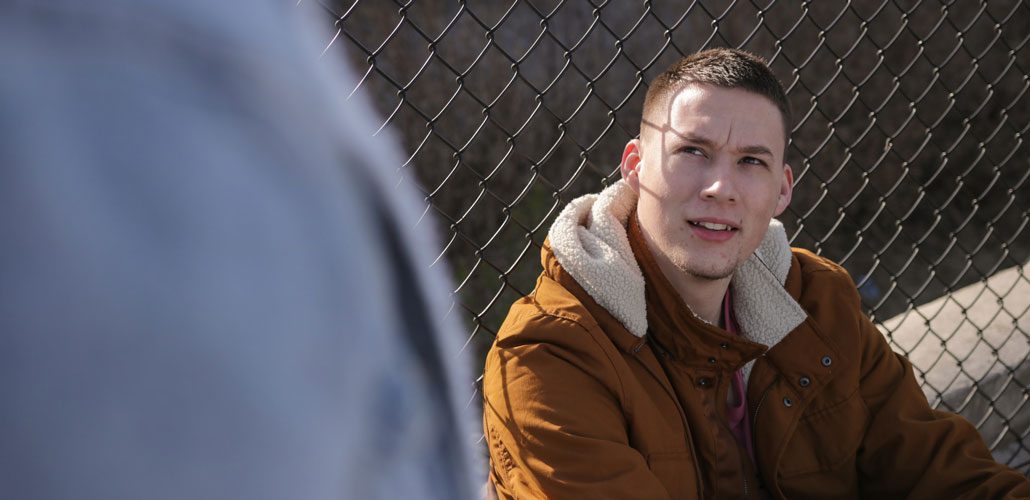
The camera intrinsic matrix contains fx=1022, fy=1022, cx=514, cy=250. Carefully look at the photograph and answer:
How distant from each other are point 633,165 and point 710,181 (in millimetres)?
215

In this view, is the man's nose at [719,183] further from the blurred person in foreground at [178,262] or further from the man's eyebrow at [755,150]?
the blurred person in foreground at [178,262]

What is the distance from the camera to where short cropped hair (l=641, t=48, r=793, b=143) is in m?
2.33

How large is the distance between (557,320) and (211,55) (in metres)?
1.74

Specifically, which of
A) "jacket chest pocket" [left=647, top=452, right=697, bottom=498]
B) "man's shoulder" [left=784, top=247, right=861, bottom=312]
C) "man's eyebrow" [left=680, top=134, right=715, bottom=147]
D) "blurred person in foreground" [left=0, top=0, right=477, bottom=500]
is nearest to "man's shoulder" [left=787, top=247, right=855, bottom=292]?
"man's shoulder" [left=784, top=247, right=861, bottom=312]

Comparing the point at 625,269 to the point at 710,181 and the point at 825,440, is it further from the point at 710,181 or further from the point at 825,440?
the point at 825,440

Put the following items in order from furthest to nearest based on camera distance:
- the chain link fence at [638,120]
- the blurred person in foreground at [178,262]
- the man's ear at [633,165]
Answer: the chain link fence at [638,120]
the man's ear at [633,165]
the blurred person in foreground at [178,262]

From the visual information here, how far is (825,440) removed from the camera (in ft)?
7.64

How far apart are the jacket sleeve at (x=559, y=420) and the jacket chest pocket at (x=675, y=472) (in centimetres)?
9

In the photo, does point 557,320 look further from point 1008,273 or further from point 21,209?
point 1008,273

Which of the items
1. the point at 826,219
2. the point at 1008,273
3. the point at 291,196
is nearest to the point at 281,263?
the point at 291,196

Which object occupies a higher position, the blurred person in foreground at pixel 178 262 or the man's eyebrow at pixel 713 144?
the man's eyebrow at pixel 713 144

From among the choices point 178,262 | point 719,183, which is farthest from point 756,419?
point 178,262

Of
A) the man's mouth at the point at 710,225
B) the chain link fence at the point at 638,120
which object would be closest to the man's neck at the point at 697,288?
the man's mouth at the point at 710,225

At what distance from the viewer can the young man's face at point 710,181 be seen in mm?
2271
